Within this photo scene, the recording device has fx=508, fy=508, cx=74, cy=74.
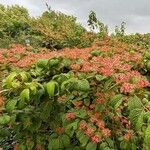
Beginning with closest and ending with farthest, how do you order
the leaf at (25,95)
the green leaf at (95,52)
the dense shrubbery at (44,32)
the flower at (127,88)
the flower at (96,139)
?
the flower at (127,88), the leaf at (25,95), the flower at (96,139), the green leaf at (95,52), the dense shrubbery at (44,32)

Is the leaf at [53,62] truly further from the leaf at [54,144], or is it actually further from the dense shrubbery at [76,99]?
the leaf at [54,144]

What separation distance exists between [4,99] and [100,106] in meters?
1.01

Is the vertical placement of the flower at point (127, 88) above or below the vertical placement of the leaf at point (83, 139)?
above

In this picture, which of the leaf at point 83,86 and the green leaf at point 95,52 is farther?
the green leaf at point 95,52

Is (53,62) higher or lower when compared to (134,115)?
higher

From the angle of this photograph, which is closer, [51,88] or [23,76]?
[51,88]

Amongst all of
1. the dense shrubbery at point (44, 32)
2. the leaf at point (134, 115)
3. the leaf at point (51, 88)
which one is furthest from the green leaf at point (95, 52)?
the dense shrubbery at point (44, 32)

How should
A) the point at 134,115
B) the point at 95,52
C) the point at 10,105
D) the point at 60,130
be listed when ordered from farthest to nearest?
the point at 95,52
the point at 60,130
the point at 10,105
the point at 134,115

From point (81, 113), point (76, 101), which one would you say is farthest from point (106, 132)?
point (76, 101)

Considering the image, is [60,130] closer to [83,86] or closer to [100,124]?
[100,124]

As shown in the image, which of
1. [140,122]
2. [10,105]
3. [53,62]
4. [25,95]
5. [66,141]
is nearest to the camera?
[140,122]

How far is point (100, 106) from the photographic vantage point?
203 inches

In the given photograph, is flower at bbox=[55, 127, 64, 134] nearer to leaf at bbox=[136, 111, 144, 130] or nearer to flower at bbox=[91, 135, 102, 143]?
flower at bbox=[91, 135, 102, 143]

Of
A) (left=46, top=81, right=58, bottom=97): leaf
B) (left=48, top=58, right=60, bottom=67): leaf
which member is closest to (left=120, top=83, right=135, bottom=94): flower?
(left=46, top=81, right=58, bottom=97): leaf
